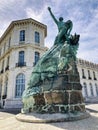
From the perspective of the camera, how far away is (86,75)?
1355 inches

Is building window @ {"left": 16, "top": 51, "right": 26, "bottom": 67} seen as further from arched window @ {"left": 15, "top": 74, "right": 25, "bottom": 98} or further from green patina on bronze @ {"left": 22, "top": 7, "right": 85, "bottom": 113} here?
green patina on bronze @ {"left": 22, "top": 7, "right": 85, "bottom": 113}

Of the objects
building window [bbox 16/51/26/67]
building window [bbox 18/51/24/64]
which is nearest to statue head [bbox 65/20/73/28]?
building window [bbox 16/51/26/67]

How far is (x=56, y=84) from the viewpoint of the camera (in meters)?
6.41

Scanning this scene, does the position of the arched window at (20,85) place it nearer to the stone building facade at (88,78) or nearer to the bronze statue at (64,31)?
the bronze statue at (64,31)

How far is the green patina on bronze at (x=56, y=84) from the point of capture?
19.9 ft

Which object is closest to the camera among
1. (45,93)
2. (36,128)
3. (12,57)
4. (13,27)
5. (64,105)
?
(36,128)

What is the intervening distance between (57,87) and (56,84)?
0.17 metres

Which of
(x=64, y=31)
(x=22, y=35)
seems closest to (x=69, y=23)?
(x=64, y=31)

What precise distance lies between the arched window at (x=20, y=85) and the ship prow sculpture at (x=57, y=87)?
12.6 meters

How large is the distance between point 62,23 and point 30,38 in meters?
14.0

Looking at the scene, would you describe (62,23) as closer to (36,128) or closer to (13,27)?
(36,128)

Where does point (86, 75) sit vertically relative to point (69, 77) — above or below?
above

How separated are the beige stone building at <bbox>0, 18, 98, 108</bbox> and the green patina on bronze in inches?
477

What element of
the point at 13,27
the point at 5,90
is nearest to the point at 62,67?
the point at 5,90
